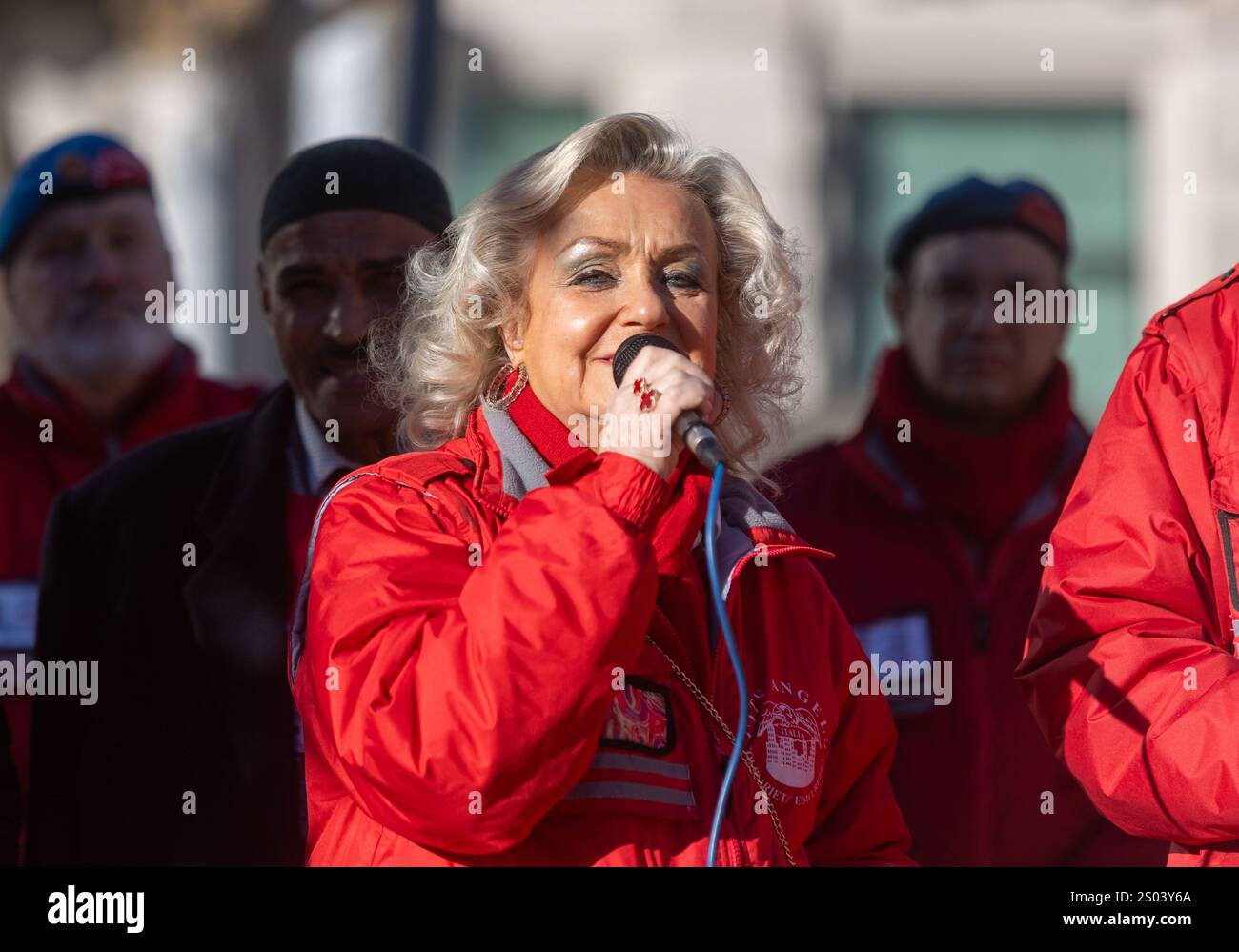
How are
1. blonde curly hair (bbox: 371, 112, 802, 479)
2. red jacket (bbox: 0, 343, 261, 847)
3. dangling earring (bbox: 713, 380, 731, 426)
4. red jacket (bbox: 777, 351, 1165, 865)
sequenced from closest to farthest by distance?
blonde curly hair (bbox: 371, 112, 802, 479)
dangling earring (bbox: 713, 380, 731, 426)
red jacket (bbox: 777, 351, 1165, 865)
red jacket (bbox: 0, 343, 261, 847)

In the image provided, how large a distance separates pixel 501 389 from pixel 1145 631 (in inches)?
35.3

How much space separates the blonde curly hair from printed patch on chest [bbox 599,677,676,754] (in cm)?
53

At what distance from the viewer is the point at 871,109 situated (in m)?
7.09

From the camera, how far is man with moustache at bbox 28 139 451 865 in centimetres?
294

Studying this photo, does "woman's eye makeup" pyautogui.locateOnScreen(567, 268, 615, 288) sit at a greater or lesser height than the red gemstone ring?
greater

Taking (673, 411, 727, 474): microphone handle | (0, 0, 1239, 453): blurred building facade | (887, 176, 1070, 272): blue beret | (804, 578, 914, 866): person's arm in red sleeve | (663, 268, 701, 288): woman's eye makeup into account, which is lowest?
(804, 578, 914, 866): person's arm in red sleeve

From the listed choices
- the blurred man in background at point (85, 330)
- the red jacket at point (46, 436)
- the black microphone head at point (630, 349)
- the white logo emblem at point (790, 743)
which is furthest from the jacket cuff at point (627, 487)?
the blurred man in background at point (85, 330)

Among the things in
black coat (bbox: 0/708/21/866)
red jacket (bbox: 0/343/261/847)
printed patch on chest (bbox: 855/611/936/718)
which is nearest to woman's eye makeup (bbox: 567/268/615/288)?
black coat (bbox: 0/708/21/866)

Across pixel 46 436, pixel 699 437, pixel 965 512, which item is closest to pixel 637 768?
pixel 699 437

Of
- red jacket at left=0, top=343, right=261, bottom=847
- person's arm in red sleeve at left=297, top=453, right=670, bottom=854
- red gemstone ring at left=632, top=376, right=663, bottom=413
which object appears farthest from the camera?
red jacket at left=0, top=343, right=261, bottom=847

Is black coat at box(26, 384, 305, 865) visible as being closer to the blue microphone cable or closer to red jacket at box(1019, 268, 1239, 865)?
the blue microphone cable

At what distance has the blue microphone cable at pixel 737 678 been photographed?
6.49 ft
